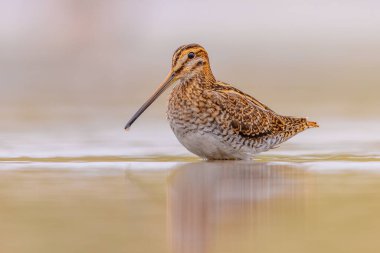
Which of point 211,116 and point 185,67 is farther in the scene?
point 185,67

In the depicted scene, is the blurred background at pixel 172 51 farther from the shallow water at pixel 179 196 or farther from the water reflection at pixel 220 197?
the water reflection at pixel 220 197

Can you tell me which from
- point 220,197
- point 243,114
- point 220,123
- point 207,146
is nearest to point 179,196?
point 220,197

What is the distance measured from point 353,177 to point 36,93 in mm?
7985

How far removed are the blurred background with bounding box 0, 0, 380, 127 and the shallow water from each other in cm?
238

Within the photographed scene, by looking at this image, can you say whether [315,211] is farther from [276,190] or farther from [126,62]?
[126,62]

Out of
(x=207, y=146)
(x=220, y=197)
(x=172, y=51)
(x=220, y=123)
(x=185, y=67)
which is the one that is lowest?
(x=220, y=197)

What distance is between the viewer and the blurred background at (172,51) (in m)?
16.1

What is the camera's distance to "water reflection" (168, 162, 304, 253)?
297 inches

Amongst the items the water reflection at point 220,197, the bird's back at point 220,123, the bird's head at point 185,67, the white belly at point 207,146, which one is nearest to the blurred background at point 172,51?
the bird's head at point 185,67

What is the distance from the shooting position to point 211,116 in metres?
11.0

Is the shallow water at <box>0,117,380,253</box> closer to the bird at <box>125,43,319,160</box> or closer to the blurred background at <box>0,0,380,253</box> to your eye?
the blurred background at <box>0,0,380,253</box>

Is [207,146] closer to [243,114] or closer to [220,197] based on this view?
[243,114]

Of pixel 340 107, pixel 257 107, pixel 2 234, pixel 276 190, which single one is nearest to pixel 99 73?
pixel 340 107

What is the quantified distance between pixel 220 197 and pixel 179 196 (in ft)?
1.02
